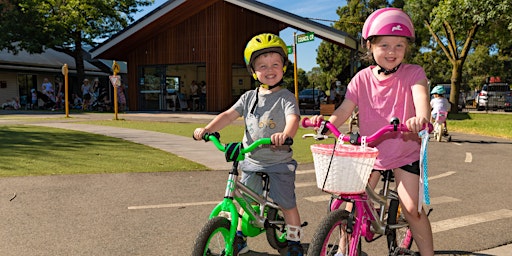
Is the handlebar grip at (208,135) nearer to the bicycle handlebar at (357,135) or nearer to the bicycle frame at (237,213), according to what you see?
the bicycle frame at (237,213)

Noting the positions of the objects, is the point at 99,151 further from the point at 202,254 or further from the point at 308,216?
the point at 202,254

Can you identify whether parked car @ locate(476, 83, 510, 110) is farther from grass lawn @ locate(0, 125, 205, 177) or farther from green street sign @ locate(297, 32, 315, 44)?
grass lawn @ locate(0, 125, 205, 177)

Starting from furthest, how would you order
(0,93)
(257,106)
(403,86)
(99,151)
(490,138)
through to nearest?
1. (0,93)
2. (490,138)
3. (99,151)
4. (257,106)
5. (403,86)

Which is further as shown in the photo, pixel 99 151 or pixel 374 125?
pixel 99 151

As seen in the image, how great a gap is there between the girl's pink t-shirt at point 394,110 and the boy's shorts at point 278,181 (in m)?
0.67

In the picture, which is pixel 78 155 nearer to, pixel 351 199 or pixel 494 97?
pixel 351 199

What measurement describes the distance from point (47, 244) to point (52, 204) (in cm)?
132

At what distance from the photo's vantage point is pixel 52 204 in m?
4.82

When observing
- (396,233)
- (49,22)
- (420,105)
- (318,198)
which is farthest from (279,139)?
(49,22)

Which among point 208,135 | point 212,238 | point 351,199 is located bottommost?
point 212,238

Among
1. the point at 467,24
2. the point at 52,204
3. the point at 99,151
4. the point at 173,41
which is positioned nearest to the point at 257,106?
the point at 52,204

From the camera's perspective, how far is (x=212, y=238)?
8.71 ft

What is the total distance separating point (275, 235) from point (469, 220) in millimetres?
2468

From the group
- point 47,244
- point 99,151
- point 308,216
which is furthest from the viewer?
point 99,151
